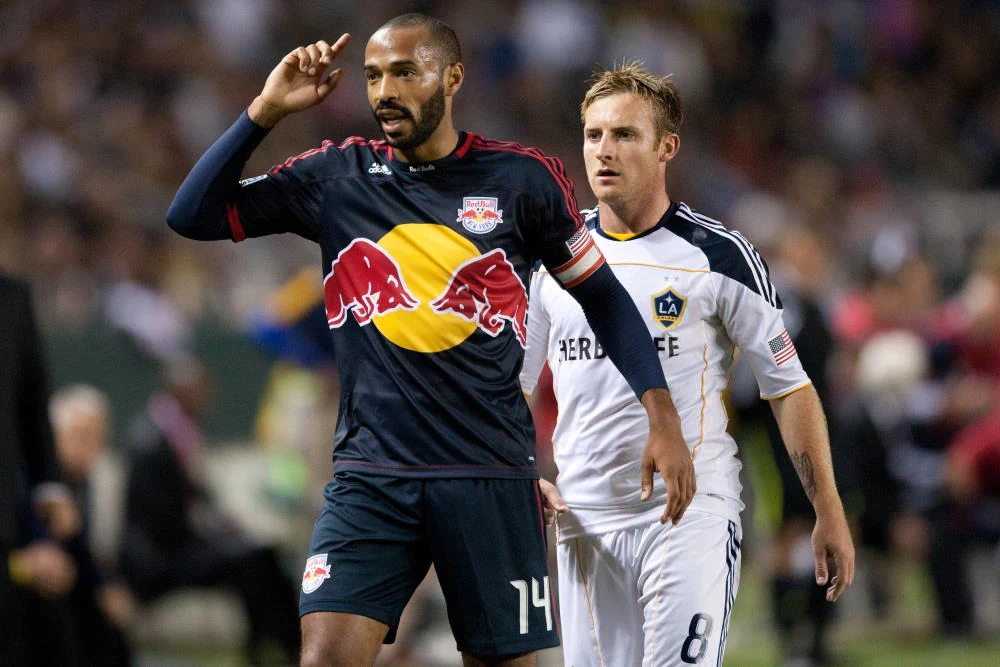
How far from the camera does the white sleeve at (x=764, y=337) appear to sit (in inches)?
196

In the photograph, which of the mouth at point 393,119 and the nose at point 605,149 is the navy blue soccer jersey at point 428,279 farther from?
the nose at point 605,149

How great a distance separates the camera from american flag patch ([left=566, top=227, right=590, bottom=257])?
461 centimetres

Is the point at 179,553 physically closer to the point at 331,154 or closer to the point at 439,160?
the point at 331,154

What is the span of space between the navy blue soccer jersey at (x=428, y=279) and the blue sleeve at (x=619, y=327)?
118mm

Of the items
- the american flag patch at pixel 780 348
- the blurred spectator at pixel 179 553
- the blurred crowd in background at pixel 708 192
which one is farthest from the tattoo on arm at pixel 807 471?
the blurred spectator at pixel 179 553

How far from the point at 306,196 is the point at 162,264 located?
8.81 meters

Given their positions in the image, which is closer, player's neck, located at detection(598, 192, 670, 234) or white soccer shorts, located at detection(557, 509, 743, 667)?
white soccer shorts, located at detection(557, 509, 743, 667)

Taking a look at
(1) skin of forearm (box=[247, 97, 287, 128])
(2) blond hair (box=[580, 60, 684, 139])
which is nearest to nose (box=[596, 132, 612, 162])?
(2) blond hair (box=[580, 60, 684, 139])

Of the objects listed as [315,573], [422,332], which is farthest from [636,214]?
[315,573]

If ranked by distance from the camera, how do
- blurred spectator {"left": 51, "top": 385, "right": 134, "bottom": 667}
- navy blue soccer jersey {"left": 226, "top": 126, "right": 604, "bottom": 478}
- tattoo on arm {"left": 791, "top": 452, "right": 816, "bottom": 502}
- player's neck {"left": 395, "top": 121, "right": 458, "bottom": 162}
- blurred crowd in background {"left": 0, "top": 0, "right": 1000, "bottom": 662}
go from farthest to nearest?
blurred crowd in background {"left": 0, "top": 0, "right": 1000, "bottom": 662}, blurred spectator {"left": 51, "top": 385, "right": 134, "bottom": 667}, tattoo on arm {"left": 791, "top": 452, "right": 816, "bottom": 502}, player's neck {"left": 395, "top": 121, "right": 458, "bottom": 162}, navy blue soccer jersey {"left": 226, "top": 126, "right": 604, "bottom": 478}

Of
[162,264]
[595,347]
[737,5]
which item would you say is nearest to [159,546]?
[162,264]

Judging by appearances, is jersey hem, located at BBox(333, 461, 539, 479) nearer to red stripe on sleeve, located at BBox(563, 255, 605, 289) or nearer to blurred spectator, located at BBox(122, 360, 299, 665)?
red stripe on sleeve, located at BBox(563, 255, 605, 289)

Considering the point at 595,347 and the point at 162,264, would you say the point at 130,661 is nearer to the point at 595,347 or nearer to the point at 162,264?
the point at 595,347

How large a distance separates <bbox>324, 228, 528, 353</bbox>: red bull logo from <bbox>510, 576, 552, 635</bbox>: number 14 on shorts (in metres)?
0.74
